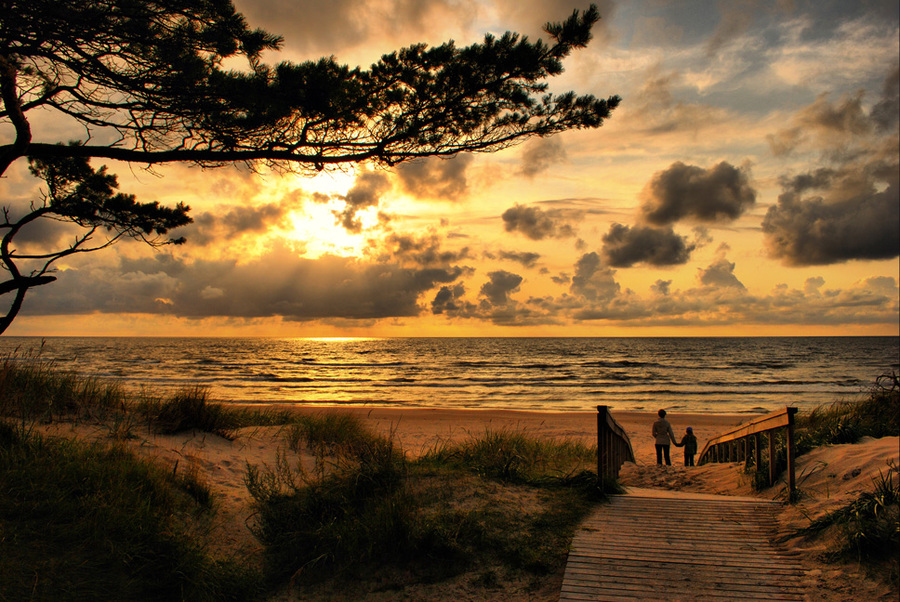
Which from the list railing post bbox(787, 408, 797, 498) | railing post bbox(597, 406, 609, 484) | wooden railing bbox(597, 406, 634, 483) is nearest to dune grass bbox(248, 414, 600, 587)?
railing post bbox(597, 406, 609, 484)

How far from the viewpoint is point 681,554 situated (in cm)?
491

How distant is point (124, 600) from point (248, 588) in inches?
39.7

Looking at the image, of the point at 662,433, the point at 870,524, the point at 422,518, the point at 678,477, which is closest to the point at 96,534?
the point at 422,518

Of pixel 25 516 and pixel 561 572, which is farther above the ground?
pixel 25 516

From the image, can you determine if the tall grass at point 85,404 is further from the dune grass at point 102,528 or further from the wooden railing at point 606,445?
the wooden railing at point 606,445


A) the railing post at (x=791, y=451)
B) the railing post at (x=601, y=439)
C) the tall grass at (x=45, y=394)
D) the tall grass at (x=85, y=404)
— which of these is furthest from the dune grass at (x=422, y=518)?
the tall grass at (x=45, y=394)

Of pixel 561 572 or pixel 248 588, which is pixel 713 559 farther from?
pixel 248 588

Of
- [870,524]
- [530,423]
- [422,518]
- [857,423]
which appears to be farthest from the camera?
[530,423]

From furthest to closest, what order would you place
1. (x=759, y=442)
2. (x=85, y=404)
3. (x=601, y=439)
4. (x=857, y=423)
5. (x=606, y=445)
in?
(x=857, y=423)
(x=85, y=404)
(x=759, y=442)
(x=606, y=445)
(x=601, y=439)

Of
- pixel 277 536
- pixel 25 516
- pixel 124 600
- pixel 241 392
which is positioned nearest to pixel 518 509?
pixel 277 536

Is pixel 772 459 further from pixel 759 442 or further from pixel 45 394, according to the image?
pixel 45 394

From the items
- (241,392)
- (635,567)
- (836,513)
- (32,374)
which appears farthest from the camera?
(241,392)

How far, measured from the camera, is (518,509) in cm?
612

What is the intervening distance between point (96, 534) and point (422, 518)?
3.13 metres
